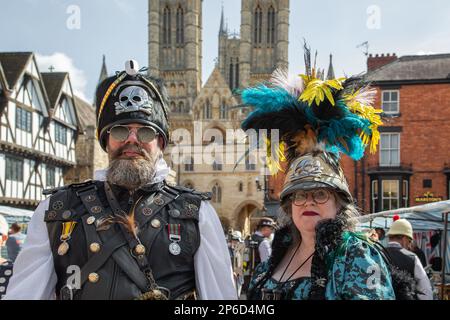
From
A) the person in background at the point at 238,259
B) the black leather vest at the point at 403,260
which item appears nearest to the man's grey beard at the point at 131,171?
the black leather vest at the point at 403,260

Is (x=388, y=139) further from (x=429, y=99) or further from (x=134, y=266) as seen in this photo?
(x=134, y=266)

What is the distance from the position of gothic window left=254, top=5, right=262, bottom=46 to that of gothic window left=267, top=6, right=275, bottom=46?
1.29 m

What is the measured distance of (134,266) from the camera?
9.50ft

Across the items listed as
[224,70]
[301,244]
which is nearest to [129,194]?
[301,244]

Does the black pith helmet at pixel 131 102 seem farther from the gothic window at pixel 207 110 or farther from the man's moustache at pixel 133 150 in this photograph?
the gothic window at pixel 207 110

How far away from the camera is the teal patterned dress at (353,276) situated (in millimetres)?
2705

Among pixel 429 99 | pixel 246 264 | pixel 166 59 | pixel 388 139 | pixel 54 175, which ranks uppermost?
pixel 166 59

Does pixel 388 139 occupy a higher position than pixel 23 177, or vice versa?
pixel 388 139

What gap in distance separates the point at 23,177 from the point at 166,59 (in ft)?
192

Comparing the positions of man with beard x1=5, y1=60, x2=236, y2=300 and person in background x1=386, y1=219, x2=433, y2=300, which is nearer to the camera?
man with beard x1=5, y1=60, x2=236, y2=300

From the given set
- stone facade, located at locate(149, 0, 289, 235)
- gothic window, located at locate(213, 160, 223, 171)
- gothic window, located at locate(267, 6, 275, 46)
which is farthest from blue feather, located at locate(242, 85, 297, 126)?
gothic window, located at locate(267, 6, 275, 46)

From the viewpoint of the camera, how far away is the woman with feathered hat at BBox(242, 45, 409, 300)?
284cm

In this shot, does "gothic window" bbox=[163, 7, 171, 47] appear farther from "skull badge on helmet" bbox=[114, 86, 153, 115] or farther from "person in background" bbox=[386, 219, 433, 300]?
"skull badge on helmet" bbox=[114, 86, 153, 115]

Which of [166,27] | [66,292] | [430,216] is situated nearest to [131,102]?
[66,292]
